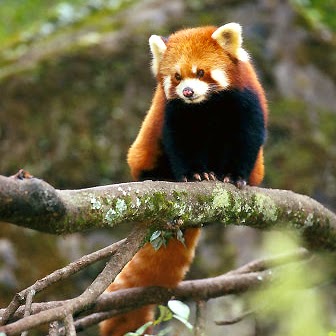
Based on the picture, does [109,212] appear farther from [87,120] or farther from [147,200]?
[87,120]

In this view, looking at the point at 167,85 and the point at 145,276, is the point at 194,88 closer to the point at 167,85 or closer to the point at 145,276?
the point at 167,85

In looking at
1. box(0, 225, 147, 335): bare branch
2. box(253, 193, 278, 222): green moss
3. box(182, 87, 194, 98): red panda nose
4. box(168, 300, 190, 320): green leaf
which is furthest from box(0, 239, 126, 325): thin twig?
box(182, 87, 194, 98): red panda nose

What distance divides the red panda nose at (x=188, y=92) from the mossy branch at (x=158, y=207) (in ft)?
2.29

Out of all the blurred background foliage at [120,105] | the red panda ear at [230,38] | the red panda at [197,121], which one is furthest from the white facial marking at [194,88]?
the blurred background foliage at [120,105]

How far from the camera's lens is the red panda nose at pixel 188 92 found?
3.61 metres

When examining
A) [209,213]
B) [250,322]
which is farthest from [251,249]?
[209,213]

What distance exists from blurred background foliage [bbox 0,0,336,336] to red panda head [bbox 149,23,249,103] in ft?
7.43

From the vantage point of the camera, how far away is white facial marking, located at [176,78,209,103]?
12.0 feet

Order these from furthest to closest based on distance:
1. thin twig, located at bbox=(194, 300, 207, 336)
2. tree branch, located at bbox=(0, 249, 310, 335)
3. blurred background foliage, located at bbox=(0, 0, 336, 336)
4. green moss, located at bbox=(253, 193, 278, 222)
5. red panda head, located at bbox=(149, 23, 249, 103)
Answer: blurred background foliage, located at bbox=(0, 0, 336, 336) < red panda head, located at bbox=(149, 23, 249, 103) < thin twig, located at bbox=(194, 300, 207, 336) < tree branch, located at bbox=(0, 249, 310, 335) < green moss, located at bbox=(253, 193, 278, 222)

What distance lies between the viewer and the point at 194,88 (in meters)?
3.66

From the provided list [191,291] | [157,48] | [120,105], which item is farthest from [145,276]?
[120,105]

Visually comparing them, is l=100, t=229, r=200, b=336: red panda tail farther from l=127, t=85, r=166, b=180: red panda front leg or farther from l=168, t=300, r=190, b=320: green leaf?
l=168, t=300, r=190, b=320: green leaf

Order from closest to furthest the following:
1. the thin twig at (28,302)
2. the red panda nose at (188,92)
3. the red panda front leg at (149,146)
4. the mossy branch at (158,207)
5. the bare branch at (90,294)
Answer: the mossy branch at (158,207) < the bare branch at (90,294) < the thin twig at (28,302) < the red panda nose at (188,92) < the red panda front leg at (149,146)

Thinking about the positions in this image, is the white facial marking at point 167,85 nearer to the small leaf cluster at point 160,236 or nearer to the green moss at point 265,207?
the green moss at point 265,207
